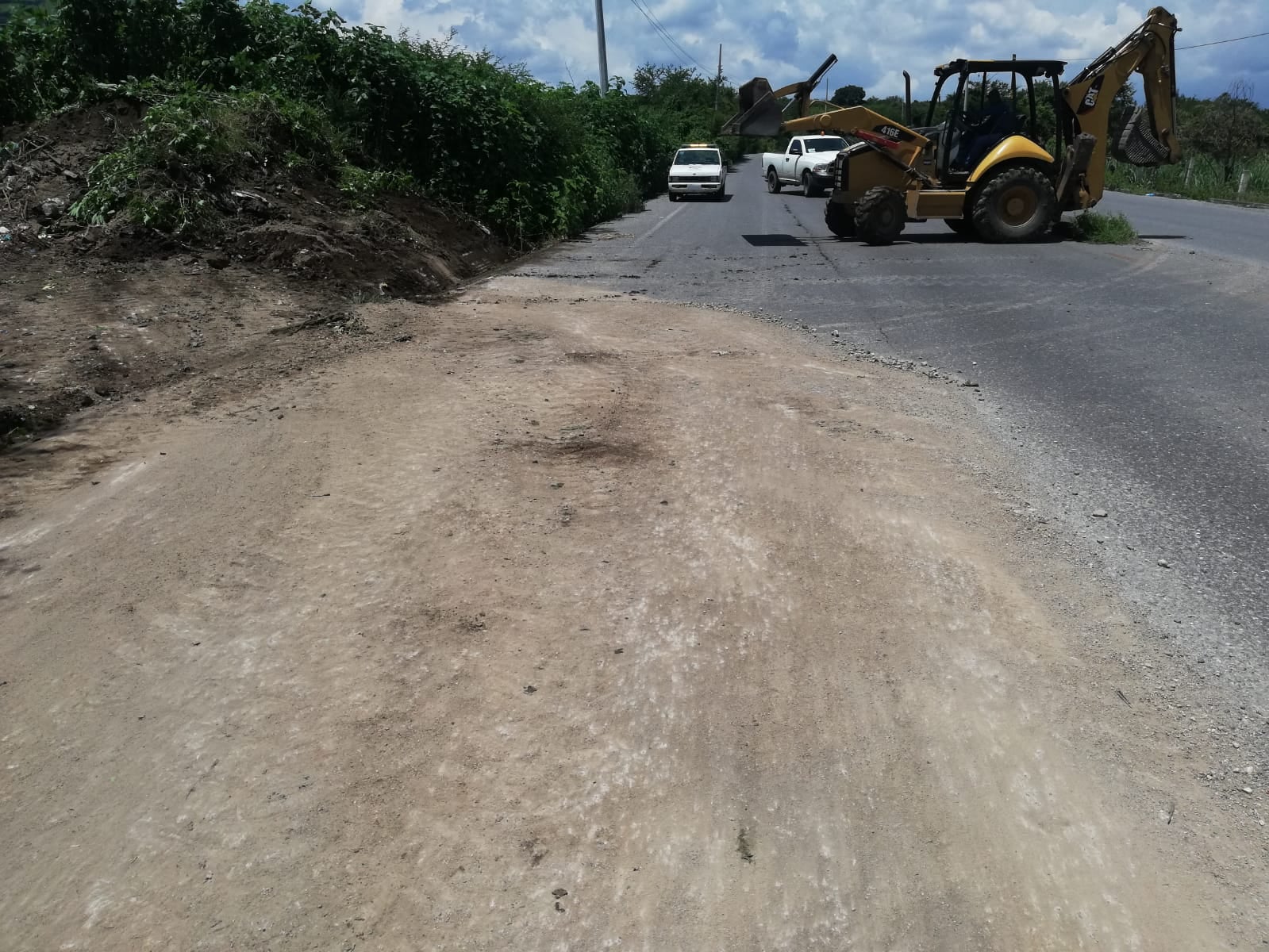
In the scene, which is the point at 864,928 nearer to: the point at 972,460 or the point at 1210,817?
the point at 1210,817

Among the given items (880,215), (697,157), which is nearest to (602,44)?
(697,157)

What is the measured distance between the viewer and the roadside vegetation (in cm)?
1113

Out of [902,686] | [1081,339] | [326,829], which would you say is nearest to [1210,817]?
[902,686]

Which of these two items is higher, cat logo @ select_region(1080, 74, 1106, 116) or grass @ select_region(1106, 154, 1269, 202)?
cat logo @ select_region(1080, 74, 1106, 116)

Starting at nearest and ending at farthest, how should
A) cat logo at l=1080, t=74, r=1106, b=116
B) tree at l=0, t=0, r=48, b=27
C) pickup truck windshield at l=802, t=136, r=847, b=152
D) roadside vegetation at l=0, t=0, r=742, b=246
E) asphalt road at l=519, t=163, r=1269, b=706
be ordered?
1. asphalt road at l=519, t=163, r=1269, b=706
2. roadside vegetation at l=0, t=0, r=742, b=246
3. tree at l=0, t=0, r=48, b=27
4. cat logo at l=1080, t=74, r=1106, b=116
5. pickup truck windshield at l=802, t=136, r=847, b=152

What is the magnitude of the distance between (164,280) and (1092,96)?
48.6ft

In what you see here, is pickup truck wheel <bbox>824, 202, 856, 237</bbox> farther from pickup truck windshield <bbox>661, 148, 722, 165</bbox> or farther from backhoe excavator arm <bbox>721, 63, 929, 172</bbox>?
pickup truck windshield <bbox>661, 148, 722, 165</bbox>

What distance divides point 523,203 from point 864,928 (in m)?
16.4

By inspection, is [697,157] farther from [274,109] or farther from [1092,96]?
[274,109]

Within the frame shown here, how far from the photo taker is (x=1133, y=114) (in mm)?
16688

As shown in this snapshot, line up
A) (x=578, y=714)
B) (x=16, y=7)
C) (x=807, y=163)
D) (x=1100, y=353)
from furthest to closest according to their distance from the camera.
Result: (x=807, y=163) → (x=16, y=7) → (x=1100, y=353) → (x=578, y=714)

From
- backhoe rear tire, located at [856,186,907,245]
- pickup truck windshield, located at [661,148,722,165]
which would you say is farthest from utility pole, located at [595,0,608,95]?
backhoe rear tire, located at [856,186,907,245]

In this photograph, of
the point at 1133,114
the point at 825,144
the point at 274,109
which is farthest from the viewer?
the point at 825,144

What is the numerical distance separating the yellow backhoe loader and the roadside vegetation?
4.37 m
